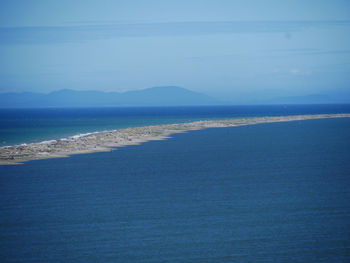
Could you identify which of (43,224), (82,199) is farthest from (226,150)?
(43,224)

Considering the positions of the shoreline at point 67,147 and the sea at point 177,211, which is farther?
the shoreline at point 67,147

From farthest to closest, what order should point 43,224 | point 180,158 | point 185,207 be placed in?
point 180,158
point 185,207
point 43,224

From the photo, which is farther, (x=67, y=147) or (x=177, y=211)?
(x=67, y=147)

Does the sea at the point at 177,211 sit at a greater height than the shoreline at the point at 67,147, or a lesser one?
lesser

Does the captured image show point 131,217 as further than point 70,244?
Yes

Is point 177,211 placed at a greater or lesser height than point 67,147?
lesser

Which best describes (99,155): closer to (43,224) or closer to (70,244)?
(43,224)

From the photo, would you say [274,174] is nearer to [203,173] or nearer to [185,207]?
[203,173]

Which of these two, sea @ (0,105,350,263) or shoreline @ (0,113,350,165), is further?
shoreline @ (0,113,350,165)

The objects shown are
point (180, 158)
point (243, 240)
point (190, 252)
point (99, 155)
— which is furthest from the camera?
point (99, 155)

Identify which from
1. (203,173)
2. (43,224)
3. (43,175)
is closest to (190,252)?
(43,224)

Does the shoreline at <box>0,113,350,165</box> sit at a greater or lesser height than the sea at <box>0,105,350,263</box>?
greater
